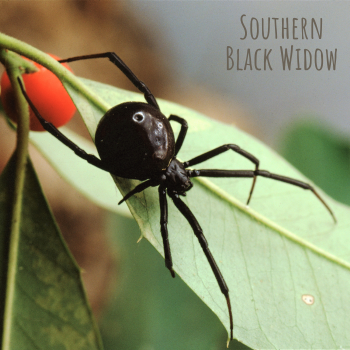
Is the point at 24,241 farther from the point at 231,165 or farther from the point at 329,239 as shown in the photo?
the point at 329,239

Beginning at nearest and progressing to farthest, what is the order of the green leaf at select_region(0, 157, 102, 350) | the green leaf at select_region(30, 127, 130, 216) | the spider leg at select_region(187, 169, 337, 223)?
1. the green leaf at select_region(0, 157, 102, 350)
2. the spider leg at select_region(187, 169, 337, 223)
3. the green leaf at select_region(30, 127, 130, 216)

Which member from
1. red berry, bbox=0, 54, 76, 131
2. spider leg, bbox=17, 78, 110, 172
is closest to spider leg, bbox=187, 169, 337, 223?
spider leg, bbox=17, 78, 110, 172

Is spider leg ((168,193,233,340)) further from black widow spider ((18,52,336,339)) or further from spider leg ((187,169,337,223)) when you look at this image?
spider leg ((187,169,337,223))

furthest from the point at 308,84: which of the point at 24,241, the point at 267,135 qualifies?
the point at 24,241

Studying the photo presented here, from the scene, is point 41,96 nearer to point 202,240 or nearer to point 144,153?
point 144,153

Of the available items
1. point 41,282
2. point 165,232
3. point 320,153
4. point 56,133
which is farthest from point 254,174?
point 320,153

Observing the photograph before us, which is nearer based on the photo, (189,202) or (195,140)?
(189,202)
